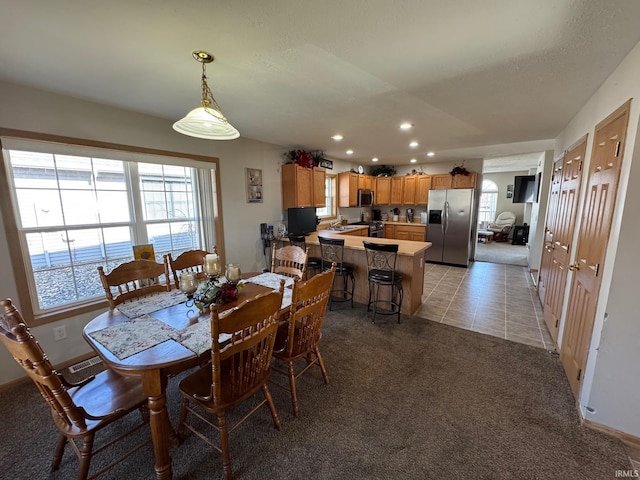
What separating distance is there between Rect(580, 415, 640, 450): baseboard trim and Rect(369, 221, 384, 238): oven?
512 cm

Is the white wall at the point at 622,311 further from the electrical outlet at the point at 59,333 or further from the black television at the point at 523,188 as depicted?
the black television at the point at 523,188

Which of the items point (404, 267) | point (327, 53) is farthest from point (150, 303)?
point (404, 267)

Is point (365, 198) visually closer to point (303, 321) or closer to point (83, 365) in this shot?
point (303, 321)

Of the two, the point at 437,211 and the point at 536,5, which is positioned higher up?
the point at 536,5

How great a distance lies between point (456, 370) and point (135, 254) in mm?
3483

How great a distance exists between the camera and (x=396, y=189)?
735 cm

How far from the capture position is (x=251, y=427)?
1.79 meters

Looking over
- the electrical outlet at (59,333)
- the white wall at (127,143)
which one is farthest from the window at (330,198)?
the electrical outlet at (59,333)

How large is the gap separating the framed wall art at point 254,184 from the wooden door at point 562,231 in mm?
3819

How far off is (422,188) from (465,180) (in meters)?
1.02

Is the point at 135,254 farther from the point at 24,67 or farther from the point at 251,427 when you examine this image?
A: the point at 251,427

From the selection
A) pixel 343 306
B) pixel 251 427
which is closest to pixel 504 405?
pixel 251 427

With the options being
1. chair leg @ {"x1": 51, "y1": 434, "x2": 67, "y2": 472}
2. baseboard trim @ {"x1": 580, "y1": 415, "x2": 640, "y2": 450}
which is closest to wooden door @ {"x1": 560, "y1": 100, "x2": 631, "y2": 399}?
baseboard trim @ {"x1": 580, "y1": 415, "x2": 640, "y2": 450}

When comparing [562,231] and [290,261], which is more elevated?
[562,231]
